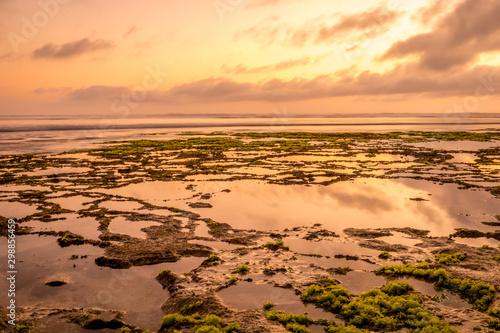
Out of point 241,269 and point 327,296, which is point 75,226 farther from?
point 327,296

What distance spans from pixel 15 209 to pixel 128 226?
7.55 meters

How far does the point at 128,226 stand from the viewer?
1563 cm

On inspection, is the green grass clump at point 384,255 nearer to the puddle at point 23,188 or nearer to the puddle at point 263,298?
the puddle at point 263,298

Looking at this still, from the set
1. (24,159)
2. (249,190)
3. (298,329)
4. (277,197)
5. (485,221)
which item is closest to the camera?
(298,329)

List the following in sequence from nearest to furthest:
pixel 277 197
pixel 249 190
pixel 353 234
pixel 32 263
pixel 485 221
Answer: pixel 32 263 → pixel 353 234 → pixel 485 221 → pixel 277 197 → pixel 249 190

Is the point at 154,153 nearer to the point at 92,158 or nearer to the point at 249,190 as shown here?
the point at 92,158

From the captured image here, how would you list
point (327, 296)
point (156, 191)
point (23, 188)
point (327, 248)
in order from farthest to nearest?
point (23, 188) < point (156, 191) < point (327, 248) < point (327, 296)

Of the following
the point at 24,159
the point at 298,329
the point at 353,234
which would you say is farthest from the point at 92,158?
the point at 298,329

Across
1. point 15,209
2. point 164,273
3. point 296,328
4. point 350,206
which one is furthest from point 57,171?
point 296,328

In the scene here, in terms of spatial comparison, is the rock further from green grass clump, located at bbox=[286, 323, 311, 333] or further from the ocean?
the ocean

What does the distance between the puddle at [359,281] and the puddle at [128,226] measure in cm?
849

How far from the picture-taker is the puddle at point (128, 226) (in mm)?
14727

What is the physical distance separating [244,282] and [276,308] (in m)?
1.72

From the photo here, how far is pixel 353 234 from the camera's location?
1431 centimetres
